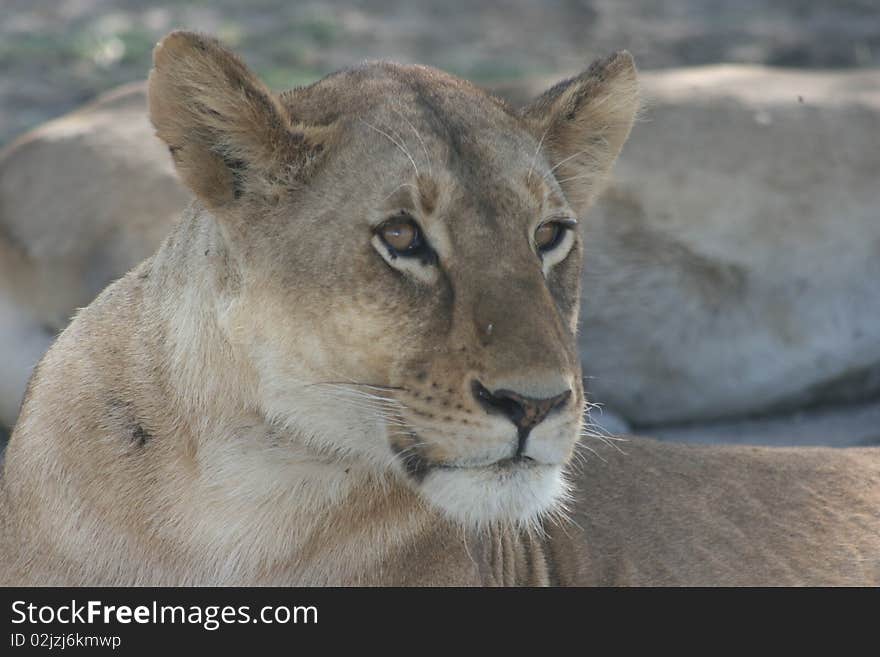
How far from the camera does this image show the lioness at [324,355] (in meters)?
2.43

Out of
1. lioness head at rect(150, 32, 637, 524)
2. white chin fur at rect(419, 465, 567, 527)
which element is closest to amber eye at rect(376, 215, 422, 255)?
lioness head at rect(150, 32, 637, 524)

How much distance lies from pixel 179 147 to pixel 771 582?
1.59 m

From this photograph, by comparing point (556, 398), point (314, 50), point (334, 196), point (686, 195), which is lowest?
point (314, 50)

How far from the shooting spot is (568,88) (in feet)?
9.77

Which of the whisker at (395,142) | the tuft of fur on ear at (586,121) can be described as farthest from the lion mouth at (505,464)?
the tuft of fur on ear at (586,121)

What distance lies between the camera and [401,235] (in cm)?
252

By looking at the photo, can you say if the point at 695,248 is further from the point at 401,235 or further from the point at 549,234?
the point at 401,235

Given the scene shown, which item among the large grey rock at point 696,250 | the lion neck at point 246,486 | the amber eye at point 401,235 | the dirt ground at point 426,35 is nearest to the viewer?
the amber eye at point 401,235

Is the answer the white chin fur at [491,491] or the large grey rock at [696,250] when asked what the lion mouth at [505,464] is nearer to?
the white chin fur at [491,491]

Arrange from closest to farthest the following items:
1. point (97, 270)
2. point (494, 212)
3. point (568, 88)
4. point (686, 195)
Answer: point (494, 212) → point (568, 88) → point (97, 270) → point (686, 195)

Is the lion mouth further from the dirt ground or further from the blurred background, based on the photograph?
the dirt ground

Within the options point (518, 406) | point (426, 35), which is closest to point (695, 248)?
point (518, 406)
